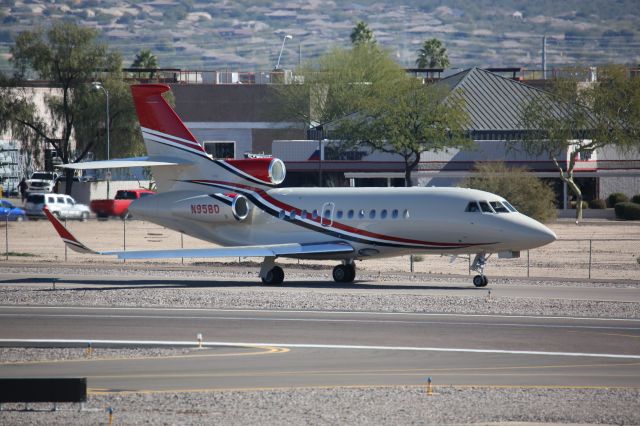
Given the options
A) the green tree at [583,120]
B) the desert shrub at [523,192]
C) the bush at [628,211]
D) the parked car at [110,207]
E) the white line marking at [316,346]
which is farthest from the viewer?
the green tree at [583,120]

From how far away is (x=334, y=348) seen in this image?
22.8m

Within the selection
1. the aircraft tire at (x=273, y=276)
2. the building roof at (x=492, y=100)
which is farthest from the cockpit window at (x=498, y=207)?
the building roof at (x=492, y=100)

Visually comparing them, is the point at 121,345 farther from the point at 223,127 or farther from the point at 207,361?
the point at 223,127

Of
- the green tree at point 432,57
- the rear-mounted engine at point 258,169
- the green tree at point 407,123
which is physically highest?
the green tree at point 432,57

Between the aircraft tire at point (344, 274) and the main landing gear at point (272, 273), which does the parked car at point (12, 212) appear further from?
the aircraft tire at point (344, 274)

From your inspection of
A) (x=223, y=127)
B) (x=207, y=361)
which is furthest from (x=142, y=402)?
(x=223, y=127)

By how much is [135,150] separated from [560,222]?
34.4 m

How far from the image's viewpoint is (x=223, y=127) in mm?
109312

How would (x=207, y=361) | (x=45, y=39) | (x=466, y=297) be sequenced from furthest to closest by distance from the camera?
(x=45, y=39), (x=466, y=297), (x=207, y=361)

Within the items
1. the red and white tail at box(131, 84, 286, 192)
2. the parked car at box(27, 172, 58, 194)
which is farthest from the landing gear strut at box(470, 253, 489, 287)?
the parked car at box(27, 172, 58, 194)

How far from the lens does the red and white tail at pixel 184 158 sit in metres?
37.5

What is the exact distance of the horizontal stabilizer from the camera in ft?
113

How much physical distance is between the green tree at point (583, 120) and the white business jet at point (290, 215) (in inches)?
1748

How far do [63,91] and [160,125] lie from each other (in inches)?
2181
